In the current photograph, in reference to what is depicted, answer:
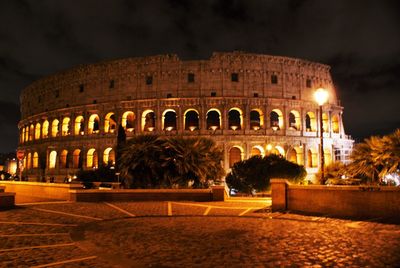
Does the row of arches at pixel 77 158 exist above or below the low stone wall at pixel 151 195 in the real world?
above

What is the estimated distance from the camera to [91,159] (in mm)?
48750

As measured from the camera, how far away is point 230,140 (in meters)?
42.8

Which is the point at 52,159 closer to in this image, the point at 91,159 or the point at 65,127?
the point at 65,127

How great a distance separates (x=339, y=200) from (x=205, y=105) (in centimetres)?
3171

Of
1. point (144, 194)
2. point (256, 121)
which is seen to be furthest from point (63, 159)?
point (144, 194)

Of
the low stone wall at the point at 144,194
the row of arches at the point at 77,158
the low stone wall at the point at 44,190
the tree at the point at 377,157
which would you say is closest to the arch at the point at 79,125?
the row of arches at the point at 77,158

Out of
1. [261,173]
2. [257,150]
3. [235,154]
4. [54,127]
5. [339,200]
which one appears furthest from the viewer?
[54,127]

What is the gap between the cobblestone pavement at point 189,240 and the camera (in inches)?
272

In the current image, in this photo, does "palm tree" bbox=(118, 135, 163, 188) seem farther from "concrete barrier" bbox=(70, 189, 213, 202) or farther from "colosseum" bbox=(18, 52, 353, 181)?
"colosseum" bbox=(18, 52, 353, 181)

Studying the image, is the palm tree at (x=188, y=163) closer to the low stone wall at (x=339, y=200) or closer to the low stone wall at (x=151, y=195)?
the low stone wall at (x=151, y=195)

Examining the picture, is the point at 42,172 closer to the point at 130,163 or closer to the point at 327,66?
the point at 130,163

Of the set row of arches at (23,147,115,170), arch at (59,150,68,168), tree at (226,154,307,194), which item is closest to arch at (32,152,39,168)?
row of arches at (23,147,115,170)

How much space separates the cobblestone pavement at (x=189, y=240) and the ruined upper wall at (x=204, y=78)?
3135 centimetres

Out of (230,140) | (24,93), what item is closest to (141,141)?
(230,140)
